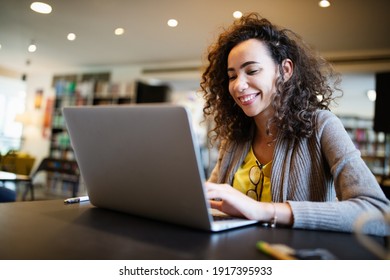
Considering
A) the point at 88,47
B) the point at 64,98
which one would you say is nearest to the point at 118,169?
the point at 88,47

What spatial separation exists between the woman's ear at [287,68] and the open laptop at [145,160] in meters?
0.62

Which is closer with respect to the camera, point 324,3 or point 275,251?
point 275,251

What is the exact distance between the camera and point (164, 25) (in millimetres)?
3602

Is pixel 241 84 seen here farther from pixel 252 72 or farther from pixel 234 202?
pixel 234 202

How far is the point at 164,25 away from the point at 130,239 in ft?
11.3

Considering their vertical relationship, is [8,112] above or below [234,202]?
above

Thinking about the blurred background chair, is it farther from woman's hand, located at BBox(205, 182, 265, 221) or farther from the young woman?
woman's hand, located at BBox(205, 182, 265, 221)

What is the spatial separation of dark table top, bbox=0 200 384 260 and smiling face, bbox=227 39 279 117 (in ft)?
1.62

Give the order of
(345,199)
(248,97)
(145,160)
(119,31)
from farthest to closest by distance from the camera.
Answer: (119,31), (248,97), (345,199), (145,160)

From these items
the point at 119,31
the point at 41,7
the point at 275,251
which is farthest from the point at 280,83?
the point at 119,31

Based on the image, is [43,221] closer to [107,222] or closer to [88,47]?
[107,222]

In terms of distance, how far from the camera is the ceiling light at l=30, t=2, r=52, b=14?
174cm

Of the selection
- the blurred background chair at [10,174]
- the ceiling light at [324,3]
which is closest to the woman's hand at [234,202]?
the blurred background chair at [10,174]

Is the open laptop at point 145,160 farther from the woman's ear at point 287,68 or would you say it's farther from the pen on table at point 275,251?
the woman's ear at point 287,68
